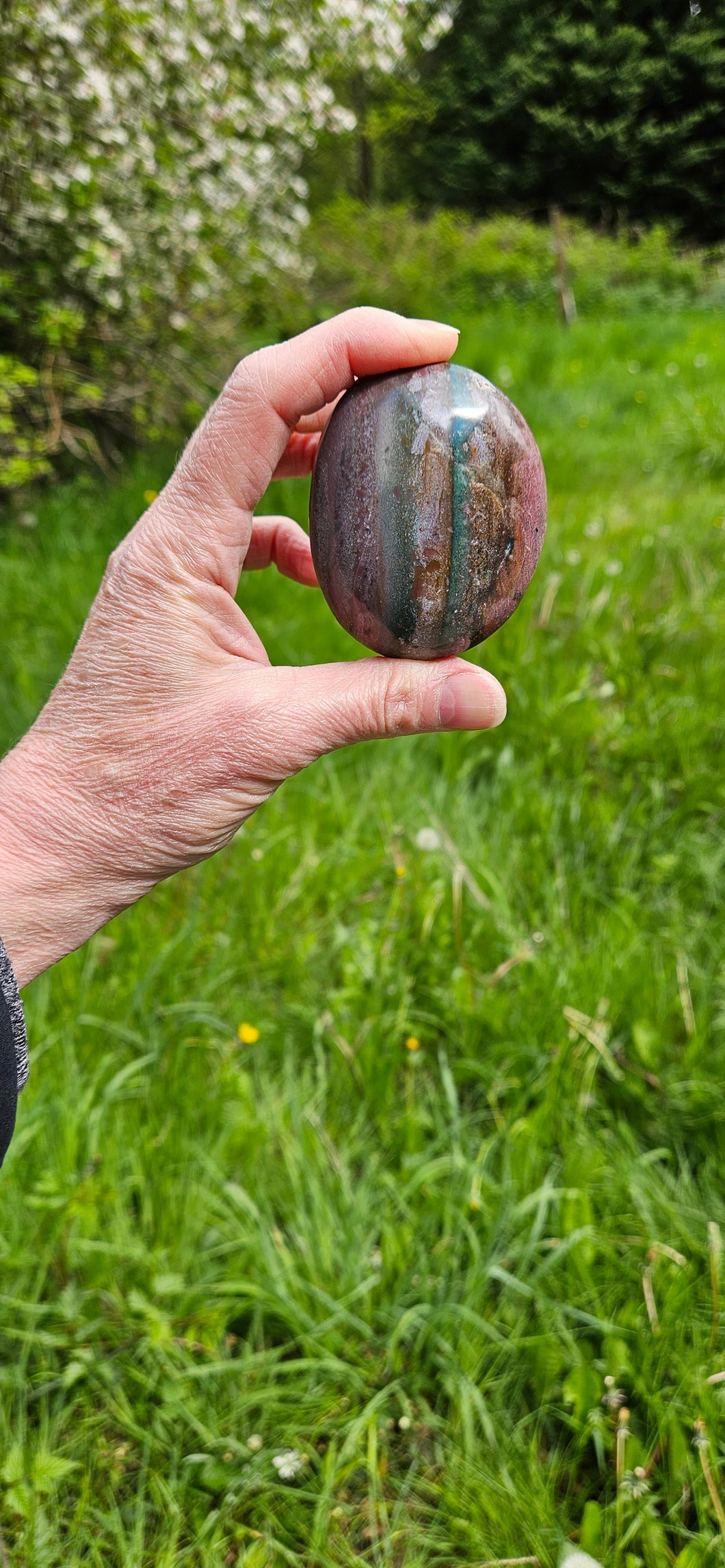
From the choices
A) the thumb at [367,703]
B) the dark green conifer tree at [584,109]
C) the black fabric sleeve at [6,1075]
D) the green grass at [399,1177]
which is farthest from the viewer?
the dark green conifer tree at [584,109]

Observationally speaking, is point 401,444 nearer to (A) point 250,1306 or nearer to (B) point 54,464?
(A) point 250,1306

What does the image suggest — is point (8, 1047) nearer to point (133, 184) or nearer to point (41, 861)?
point (41, 861)

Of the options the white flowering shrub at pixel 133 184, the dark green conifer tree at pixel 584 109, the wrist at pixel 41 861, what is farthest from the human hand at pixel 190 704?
the dark green conifer tree at pixel 584 109

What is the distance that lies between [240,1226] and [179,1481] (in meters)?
0.40

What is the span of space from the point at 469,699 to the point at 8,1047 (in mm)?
771

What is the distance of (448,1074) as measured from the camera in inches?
78.5

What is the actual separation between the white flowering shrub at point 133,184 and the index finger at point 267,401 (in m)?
2.98

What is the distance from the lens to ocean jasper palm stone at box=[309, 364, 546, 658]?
4.20ft

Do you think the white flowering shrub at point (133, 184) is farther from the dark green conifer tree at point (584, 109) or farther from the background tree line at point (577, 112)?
the dark green conifer tree at point (584, 109)

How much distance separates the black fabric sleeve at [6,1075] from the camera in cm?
120

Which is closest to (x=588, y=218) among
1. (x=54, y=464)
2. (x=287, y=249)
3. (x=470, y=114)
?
(x=470, y=114)

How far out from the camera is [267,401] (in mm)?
1344

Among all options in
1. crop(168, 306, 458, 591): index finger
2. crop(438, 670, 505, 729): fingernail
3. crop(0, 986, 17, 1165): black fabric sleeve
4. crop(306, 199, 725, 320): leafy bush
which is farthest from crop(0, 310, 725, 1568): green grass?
crop(306, 199, 725, 320): leafy bush

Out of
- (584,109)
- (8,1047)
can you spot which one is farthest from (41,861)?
(584,109)
